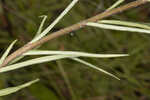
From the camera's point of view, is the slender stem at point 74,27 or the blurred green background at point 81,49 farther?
the blurred green background at point 81,49

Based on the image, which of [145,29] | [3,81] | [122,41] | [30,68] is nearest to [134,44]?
[122,41]

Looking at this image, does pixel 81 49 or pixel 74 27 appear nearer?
pixel 74 27

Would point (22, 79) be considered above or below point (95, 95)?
above

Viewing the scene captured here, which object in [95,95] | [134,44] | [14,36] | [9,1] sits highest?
[9,1]

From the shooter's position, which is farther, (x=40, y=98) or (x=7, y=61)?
(x=40, y=98)

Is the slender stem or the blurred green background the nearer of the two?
the slender stem

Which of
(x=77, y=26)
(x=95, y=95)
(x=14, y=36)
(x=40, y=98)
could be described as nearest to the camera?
(x=77, y=26)

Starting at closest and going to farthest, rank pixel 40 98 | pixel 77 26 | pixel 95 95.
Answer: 1. pixel 77 26
2. pixel 40 98
3. pixel 95 95

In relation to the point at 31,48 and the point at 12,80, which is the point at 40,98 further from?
the point at 31,48
